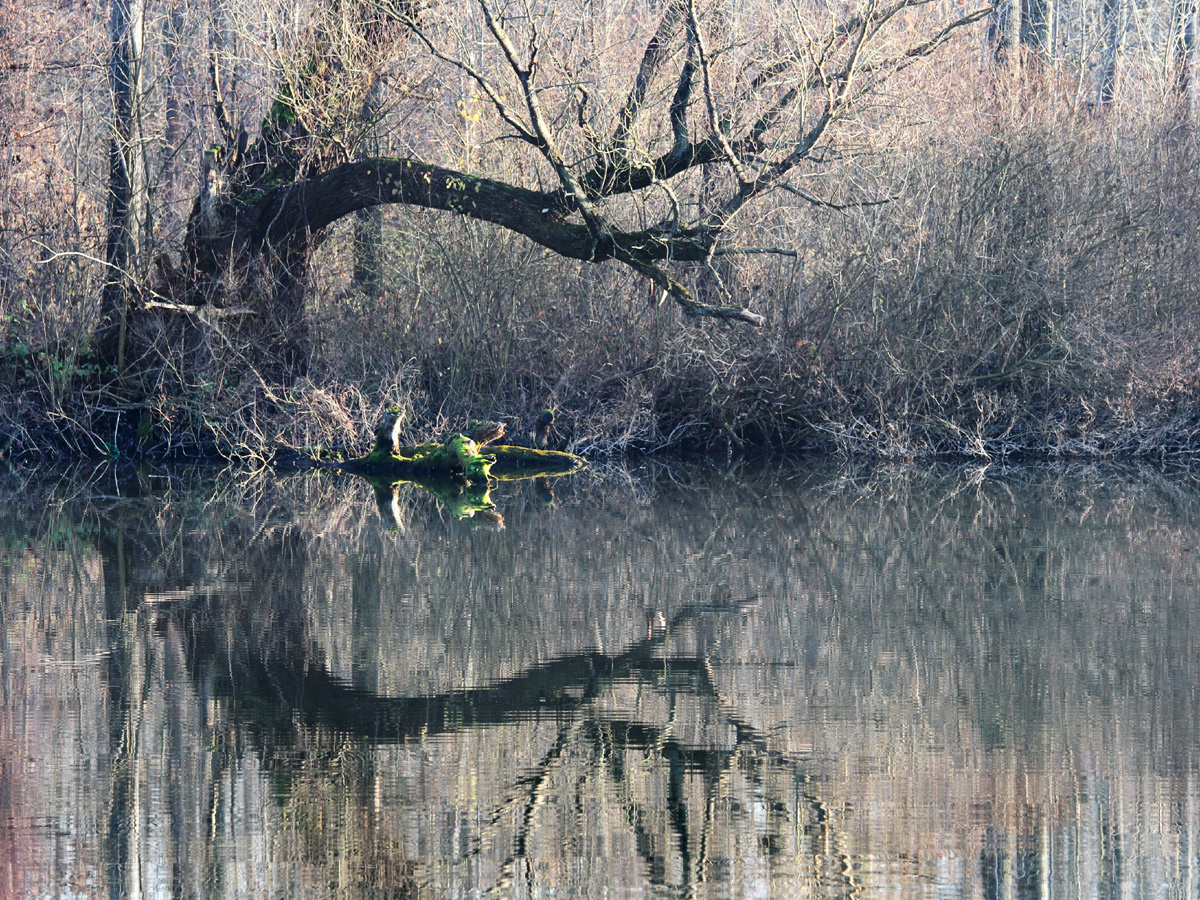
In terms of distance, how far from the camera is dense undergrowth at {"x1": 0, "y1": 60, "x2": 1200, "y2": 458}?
57.9 feet

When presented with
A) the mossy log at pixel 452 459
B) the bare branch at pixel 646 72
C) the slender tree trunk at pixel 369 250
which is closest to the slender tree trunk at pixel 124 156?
the slender tree trunk at pixel 369 250

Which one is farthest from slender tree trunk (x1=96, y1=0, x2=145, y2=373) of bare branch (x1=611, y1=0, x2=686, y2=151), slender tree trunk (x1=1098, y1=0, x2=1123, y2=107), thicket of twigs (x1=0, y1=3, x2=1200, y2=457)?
slender tree trunk (x1=1098, y1=0, x2=1123, y2=107)

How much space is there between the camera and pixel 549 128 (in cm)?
1555

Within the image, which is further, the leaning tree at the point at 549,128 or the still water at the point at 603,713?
the leaning tree at the point at 549,128

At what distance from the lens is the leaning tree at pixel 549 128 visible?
48.8 feet

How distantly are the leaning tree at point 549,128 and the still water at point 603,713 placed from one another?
4.83 meters

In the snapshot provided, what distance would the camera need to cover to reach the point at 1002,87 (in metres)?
18.6

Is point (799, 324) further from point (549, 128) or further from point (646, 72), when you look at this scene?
point (549, 128)

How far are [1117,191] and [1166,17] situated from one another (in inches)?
376

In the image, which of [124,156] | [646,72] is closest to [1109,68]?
[646,72]

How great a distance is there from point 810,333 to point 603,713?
1213 cm

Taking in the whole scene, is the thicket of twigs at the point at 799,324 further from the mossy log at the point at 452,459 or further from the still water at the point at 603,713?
the still water at the point at 603,713

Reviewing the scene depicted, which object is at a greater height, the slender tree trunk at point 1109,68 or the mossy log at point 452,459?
the slender tree trunk at point 1109,68

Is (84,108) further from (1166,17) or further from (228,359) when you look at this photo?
(1166,17)
